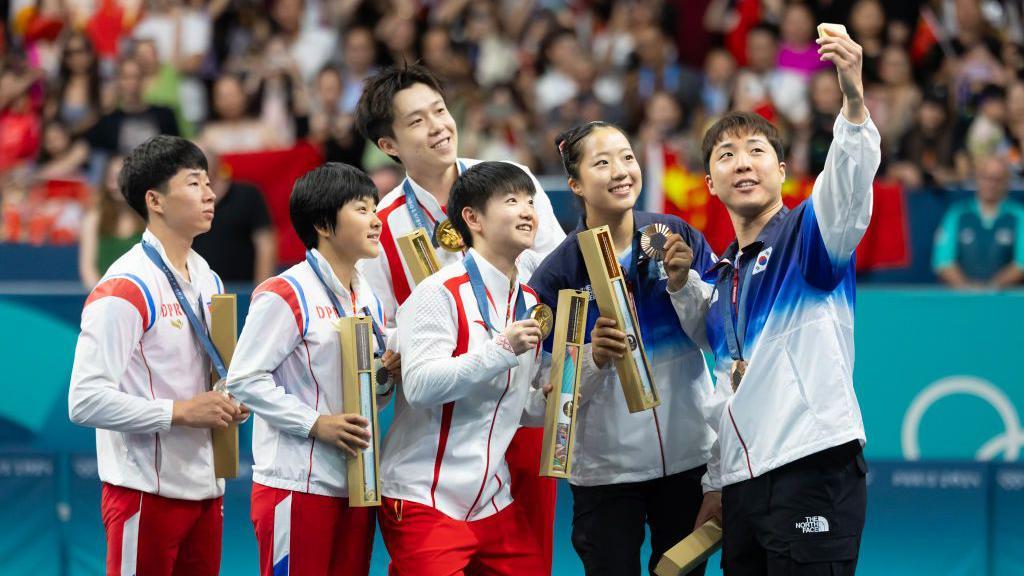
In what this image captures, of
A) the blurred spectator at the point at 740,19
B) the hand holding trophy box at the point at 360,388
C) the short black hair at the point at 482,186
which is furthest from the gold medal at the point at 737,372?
the blurred spectator at the point at 740,19

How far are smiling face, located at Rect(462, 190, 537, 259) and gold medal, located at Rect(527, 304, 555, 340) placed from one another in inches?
9.2

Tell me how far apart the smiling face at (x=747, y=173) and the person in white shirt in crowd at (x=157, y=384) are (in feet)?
6.26

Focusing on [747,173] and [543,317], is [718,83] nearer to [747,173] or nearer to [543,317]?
[747,173]

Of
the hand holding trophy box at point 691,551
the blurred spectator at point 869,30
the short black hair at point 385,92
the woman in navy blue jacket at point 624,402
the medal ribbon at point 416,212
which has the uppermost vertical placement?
the blurred spectator at point 869,30

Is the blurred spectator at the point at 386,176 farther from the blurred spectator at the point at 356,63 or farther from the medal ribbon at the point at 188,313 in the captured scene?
the medal ribbon at the point at 188,313

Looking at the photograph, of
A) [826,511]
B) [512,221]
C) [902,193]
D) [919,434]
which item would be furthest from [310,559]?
[902,193]

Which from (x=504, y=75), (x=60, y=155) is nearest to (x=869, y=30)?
(x=504, y=75)

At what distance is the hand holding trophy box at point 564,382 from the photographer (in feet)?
14.1

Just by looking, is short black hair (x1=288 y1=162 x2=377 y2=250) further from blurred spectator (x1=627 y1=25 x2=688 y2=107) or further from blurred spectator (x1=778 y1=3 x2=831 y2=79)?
blurred spectator (x1=778 y1=3 x2=831 y2=79)

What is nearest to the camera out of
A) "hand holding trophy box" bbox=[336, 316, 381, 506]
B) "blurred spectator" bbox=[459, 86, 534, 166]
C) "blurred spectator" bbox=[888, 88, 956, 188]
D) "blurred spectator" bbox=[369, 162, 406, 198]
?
"hand holding trophy box" bbox=[336, 316, 381, 506]

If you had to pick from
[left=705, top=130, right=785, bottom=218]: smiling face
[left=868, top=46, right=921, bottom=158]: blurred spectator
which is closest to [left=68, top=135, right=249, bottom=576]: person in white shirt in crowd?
[left=705, top=130, right=785, bottom=218]: smiling face

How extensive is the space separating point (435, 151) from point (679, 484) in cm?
156

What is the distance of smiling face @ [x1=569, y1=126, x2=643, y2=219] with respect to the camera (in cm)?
457

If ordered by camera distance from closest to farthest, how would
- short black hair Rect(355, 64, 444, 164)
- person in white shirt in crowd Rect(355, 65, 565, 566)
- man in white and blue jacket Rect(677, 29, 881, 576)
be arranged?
man in white and blue jacket Rect(677, 29, 881, 576) → person in white shirt in crowd Rect(355, 65, 565, 566) → short black hair Rect(355, 64, 444, 164)
